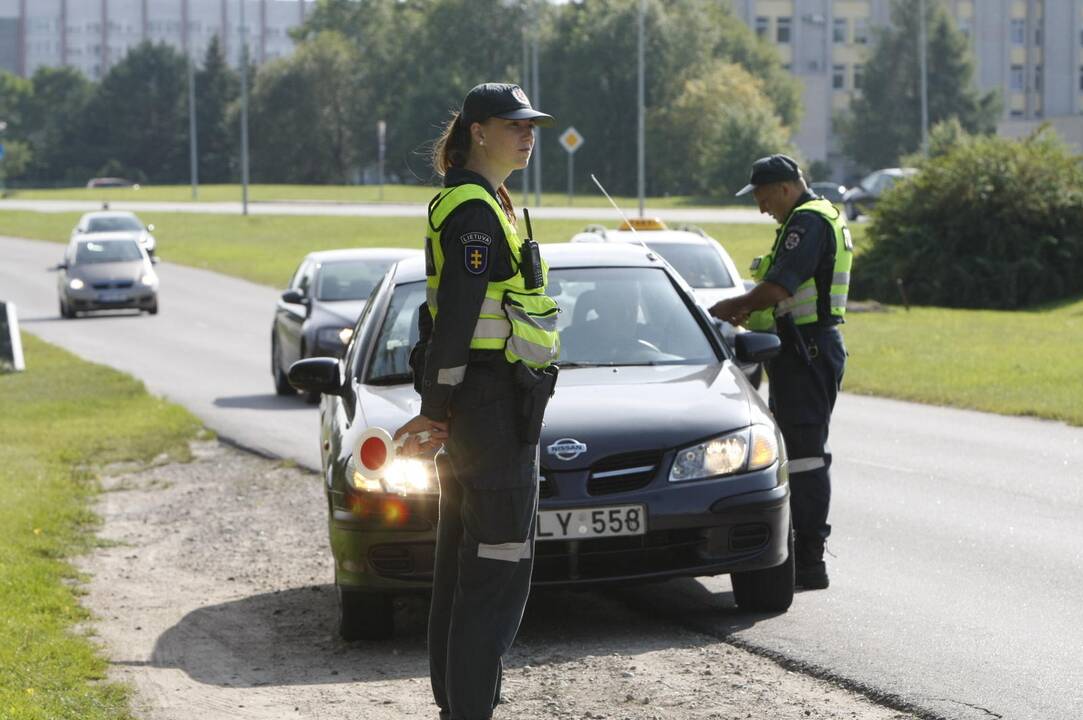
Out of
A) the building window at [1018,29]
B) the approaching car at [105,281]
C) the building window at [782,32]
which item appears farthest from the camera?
the building window at [782,32]

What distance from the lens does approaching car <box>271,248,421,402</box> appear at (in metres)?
17.2

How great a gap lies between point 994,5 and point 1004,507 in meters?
113

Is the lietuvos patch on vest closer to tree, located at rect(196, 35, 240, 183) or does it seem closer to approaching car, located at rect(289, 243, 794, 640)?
approaching car, located at rect(289, 243, 794, 640)

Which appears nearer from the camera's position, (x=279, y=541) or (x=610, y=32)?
(x=279, y=541)

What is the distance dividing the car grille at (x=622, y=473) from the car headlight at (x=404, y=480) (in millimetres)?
596

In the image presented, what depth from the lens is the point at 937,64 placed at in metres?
101

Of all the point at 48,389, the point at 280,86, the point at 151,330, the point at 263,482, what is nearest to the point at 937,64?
the point at 280,86

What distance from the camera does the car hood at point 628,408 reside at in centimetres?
691

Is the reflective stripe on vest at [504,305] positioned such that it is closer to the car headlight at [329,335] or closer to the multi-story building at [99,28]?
the car headlight at [329,335]

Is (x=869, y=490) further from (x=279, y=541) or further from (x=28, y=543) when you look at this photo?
Answer: (x=28, y=543)

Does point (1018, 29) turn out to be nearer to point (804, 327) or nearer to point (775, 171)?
point (775, 171)

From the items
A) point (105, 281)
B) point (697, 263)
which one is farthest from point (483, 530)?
point (105, 281)

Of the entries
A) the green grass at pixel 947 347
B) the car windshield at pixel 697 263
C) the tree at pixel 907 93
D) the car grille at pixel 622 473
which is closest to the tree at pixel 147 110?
the tree at pixel 907 93

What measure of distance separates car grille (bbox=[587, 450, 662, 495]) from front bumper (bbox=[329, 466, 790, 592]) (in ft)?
0.17
